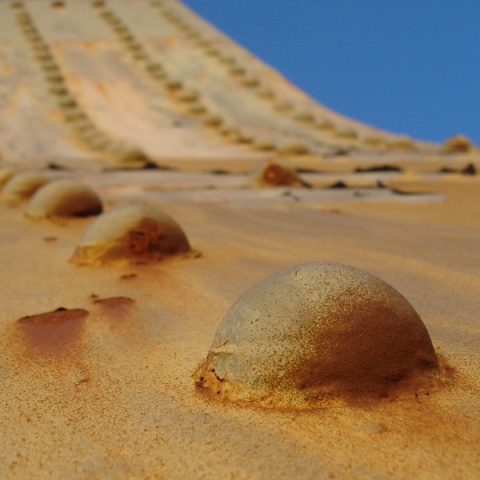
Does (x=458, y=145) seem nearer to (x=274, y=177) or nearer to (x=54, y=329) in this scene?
(x=274, y=177)

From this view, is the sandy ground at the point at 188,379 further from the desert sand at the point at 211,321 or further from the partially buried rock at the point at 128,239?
the partially buried rock at the point at 128,239

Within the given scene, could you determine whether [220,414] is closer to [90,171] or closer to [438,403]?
[438,403]

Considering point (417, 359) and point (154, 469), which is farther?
point (417, 359)

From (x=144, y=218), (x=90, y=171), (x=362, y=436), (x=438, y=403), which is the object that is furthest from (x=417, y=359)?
(x=90, y=171)

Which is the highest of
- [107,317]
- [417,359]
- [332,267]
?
[332,267]

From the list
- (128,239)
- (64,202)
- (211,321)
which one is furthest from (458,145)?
(211,321)

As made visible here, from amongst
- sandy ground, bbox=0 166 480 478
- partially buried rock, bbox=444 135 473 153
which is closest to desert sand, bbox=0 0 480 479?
sandy ground, bbox=0 166 480 478
